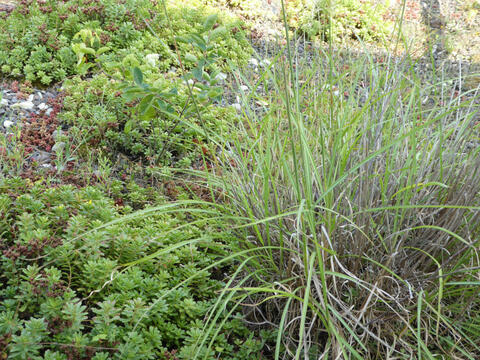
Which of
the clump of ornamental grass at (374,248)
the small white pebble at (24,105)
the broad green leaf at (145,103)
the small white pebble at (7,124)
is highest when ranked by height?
the broad green leaf at (145,103)

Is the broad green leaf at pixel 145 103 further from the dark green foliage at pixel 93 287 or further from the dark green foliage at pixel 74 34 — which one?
the dark green foliage at pixel 74 34

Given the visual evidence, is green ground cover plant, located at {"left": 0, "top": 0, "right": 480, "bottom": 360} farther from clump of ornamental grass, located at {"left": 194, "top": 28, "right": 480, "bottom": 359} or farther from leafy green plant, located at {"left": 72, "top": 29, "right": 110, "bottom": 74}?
leafy green plant, located at {"left": 72, "top": 29, "right": 110, "bottom": 74}

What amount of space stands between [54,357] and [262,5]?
16.3 feet

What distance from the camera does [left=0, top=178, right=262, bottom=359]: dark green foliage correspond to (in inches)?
67.5

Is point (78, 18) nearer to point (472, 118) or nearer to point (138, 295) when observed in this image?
point (138, 295)

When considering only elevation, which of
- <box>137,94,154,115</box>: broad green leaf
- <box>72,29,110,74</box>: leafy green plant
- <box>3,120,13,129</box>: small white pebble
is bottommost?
<box>3,120,13,129</box>: small white pebble

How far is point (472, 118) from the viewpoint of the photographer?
7.45ft

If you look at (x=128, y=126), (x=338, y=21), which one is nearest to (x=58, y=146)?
(x=128, y=126)

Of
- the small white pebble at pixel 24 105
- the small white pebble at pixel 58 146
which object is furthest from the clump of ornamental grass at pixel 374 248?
the small white pebble at pixel 24 105

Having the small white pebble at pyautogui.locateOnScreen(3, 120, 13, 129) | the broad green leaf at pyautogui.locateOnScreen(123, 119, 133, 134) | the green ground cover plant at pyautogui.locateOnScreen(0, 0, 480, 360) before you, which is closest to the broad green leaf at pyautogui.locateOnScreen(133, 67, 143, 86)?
the green ground cover plant at pyautogui.locateOnScreen(0, 0, 480, 360)

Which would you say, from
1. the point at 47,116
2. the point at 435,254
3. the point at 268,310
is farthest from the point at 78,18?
the point at 435,254

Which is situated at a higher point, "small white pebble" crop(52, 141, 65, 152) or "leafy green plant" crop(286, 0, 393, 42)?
"leafy green plant" crop(286, 0, 393, 42)

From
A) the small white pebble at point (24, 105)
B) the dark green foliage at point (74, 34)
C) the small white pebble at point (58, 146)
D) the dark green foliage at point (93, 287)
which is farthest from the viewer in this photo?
the dark green foliage at point (74, 34)

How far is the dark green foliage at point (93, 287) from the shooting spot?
1714mm
